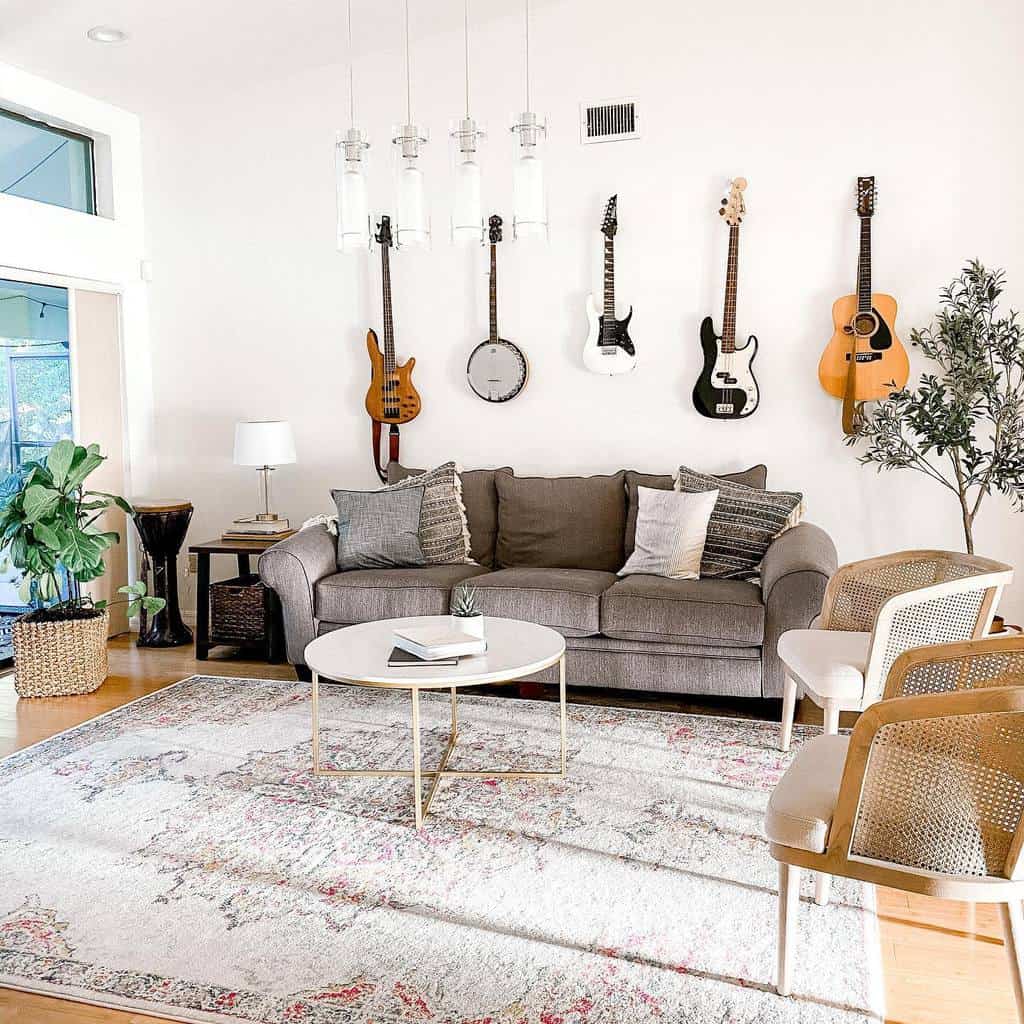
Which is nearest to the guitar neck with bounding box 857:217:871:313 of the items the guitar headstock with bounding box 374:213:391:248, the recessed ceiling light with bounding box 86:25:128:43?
the guitar headstock with bounding box 374:213:391:248

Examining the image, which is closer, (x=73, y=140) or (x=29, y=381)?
(x=29, y=381)

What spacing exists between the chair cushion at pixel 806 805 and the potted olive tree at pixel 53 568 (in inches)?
129

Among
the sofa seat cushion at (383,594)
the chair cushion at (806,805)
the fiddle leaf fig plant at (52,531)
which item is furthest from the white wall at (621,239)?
the chair cushion at (806,805)

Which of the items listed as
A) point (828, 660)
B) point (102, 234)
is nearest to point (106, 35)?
point (102, 234)

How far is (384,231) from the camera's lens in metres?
5.10

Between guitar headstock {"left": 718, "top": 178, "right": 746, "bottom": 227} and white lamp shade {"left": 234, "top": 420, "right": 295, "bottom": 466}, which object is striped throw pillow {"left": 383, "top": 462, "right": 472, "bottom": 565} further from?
guitar headstock {"left": 718, "top": 178, "right": 746, "bottom": 227}

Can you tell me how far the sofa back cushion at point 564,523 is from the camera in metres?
4.59

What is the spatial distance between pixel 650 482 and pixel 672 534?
0.41m

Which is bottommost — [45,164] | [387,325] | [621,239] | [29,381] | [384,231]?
[29,381]

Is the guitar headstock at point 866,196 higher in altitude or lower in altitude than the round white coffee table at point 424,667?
higher

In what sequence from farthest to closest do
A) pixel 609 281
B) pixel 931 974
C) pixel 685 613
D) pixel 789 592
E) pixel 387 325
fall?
pixel 387 325, pixel 609 281, pixel 685 613, pixel 789 592, pixel 931 974

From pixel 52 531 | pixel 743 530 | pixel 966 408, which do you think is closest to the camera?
pixel 966 408

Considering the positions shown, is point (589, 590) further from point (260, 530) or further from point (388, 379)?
point (260, 530)

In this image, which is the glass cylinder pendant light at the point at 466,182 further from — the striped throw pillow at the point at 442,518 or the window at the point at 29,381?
the window at the point at 29,381
